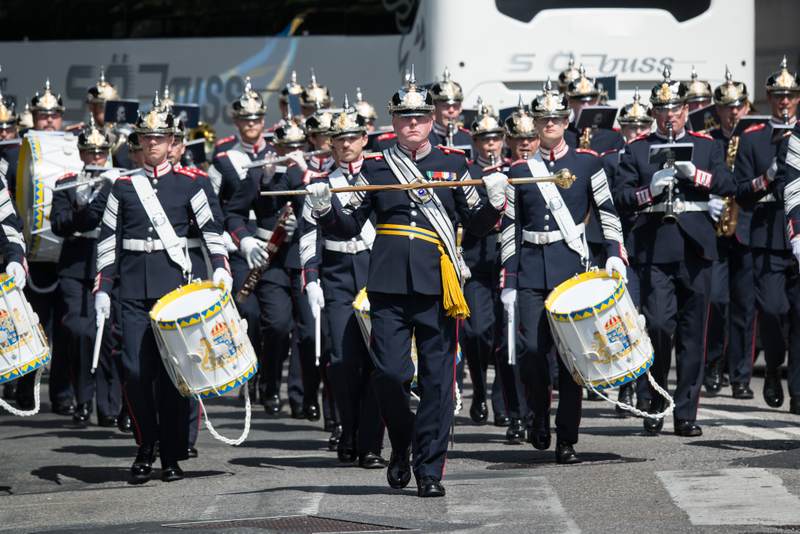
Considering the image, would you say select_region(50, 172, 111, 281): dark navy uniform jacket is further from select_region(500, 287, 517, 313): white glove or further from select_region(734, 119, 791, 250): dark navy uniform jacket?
select_region(734, 119, 791, 250): dark navy uniform jacket

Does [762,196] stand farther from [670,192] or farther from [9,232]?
[9,232]

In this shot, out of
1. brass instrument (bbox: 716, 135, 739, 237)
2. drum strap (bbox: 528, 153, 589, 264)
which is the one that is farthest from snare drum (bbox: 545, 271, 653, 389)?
brass instrument (bbox: 716, 135, 739, 237)

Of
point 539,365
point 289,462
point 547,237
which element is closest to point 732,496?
point 539,365

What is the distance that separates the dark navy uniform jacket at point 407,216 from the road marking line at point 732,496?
1.59 m

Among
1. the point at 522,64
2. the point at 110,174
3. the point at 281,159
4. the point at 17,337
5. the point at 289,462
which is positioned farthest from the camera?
the point at 522,64

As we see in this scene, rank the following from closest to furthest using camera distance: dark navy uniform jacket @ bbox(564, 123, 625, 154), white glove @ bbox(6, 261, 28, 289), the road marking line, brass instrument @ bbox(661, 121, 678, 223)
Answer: the road marking line → white glove @ bbox(6, 261, 28, 289) → brass instrument @ bbox(661, 121, 678, 223) → dark navy uniform jacket @ bbox(564, 123, 625, 154)

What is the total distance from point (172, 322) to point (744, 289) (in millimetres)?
5797

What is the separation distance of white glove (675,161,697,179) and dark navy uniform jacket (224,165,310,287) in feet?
8.89

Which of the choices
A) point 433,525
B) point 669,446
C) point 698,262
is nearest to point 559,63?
point 698,262

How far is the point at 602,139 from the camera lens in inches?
595

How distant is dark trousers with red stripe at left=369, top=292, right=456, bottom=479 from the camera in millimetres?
10336

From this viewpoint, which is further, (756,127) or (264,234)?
A: (264,234)

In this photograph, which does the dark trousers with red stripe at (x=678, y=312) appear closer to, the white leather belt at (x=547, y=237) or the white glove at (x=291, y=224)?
the white leather belt at (x=547, y=237)

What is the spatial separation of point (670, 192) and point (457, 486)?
3.11 metres
